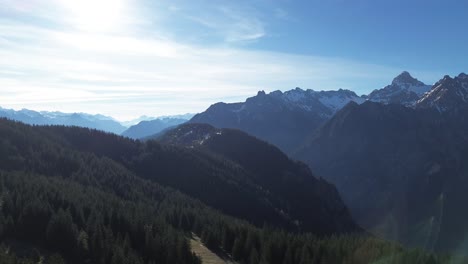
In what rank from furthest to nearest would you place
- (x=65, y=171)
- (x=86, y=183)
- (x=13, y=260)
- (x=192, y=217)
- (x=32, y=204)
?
(x=65, y=171) → (x=86, y=183) → (x=192, y=217) → (x=32, y=204) → (x=13, y=260)

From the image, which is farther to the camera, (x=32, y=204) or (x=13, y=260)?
(x=32, y=204)

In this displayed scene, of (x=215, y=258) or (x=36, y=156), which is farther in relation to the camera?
(x=36, y=156)

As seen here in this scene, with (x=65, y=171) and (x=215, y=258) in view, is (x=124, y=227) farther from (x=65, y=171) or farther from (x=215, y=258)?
(x=65, y=171)

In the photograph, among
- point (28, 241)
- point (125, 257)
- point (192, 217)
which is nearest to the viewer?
point (125, 257)

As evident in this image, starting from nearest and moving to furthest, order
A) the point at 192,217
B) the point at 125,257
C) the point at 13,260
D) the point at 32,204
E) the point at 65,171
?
the point at 13,260 → the point at 125,257 → the point at 32,204 → the point at 192,217 → the point at 65,171

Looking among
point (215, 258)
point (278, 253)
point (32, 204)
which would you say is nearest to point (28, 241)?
point (32, 204)

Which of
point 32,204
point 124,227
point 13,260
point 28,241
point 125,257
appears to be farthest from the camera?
point 124,227

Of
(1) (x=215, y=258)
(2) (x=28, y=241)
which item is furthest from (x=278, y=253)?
(2) (x=28, y=241)

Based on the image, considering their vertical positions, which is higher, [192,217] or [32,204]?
[32,204]

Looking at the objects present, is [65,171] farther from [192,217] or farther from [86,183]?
[192,217]
